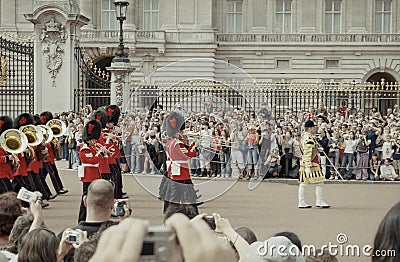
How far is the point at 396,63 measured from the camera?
36.9m

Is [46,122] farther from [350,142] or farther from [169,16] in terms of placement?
[169,16]

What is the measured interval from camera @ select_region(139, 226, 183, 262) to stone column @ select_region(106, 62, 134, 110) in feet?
56.1

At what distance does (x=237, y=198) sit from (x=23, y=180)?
3.77m

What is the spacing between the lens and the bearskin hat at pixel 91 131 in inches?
419

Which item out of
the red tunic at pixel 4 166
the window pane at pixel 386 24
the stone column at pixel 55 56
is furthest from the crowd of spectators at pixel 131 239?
the window pane at pixel 386 24

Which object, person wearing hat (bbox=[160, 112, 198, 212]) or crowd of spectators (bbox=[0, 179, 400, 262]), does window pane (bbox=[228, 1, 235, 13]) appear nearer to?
person wearing hat (bbox=[160, 112, 198, 212])

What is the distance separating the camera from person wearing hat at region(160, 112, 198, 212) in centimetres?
986

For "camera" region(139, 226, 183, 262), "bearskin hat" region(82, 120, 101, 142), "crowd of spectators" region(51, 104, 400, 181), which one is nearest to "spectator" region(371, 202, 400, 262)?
"camera" region(139, 226, 183, 262)

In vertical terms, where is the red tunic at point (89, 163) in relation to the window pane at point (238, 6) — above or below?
below

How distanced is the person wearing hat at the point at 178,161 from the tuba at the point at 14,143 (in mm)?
2062

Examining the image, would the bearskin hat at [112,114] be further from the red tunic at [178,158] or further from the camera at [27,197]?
the camera at [27,197]

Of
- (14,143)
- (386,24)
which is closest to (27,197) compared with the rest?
(14,143)

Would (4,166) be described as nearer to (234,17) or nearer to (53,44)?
(53,44)

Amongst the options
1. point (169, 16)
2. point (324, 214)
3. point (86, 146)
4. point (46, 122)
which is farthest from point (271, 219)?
point (169, 16)
